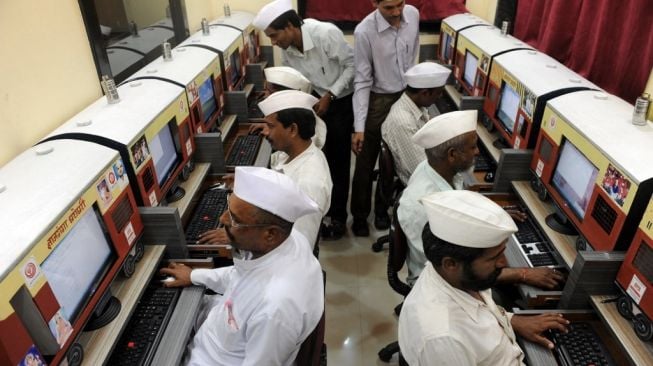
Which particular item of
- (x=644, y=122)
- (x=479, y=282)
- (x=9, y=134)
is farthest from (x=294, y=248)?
(x=644, y=122)

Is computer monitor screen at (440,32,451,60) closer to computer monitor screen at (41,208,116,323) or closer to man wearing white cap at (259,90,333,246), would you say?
man wearing white cap at (259,90,333,246)

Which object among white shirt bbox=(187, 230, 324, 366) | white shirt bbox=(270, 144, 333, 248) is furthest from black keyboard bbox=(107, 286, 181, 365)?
white shirt bbox=(270, 144, 333, 248)

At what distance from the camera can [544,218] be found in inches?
85.8

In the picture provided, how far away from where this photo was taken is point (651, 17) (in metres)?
2.08

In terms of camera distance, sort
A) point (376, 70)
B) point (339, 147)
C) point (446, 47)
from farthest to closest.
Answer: point (446, 47) → point (339, 147) → point (376, 70)

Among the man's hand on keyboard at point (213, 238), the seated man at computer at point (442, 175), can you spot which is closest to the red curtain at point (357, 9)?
the seated man at computer at point (442, 175)

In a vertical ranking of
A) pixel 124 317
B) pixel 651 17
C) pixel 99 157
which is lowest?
pixel 124 317

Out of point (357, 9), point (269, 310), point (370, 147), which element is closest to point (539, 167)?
point (370, 147)

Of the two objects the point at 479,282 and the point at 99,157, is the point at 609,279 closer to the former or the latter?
the point at 479,282

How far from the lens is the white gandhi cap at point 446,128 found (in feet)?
6.21

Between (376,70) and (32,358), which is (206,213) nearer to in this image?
(32,358)

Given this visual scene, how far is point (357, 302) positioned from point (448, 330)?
5.35ft

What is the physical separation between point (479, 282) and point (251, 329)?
73cm

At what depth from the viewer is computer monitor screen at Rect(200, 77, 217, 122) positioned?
2803 mm
